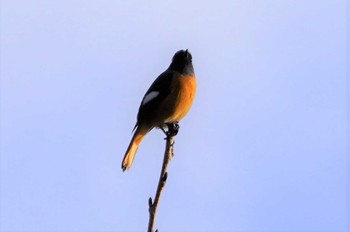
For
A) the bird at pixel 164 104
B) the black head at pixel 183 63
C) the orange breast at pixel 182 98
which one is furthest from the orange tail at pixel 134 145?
the black head at pixel 183 63

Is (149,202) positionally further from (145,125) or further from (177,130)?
(145,125)

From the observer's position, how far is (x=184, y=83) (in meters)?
8.32

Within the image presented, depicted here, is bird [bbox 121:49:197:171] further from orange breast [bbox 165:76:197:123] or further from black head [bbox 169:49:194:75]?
black head [bbox 169:49:194:75]

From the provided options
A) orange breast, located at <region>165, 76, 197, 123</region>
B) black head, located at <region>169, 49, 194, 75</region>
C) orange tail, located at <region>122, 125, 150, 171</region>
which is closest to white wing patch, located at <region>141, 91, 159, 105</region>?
orange breast, located at <region>165, 76, 197, 123</region>

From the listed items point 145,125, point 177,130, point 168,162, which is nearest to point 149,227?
point 168,162

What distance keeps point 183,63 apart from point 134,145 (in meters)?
1.64

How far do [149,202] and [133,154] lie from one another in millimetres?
3748

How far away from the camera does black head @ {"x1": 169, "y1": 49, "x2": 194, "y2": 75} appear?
8750mm

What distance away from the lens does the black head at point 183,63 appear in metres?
8.75

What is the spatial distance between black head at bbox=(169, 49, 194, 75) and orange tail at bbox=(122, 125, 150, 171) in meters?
1.04

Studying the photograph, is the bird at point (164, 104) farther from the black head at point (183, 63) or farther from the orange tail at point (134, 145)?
the black head at point (183, 63)

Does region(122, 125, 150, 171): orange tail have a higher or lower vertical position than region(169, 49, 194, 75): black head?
lower

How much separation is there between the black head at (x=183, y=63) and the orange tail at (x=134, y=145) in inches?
41.0

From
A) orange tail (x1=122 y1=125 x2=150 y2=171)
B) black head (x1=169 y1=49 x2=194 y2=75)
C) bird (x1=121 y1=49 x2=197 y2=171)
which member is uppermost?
black head (x1=169 y1=49 x2=194 y2=75)
